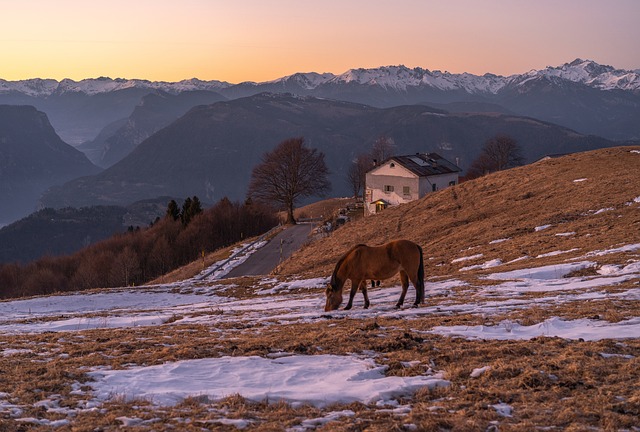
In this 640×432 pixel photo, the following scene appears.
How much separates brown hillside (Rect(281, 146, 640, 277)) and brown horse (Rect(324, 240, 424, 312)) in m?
7.89

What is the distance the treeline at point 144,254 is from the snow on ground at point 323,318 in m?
48.9

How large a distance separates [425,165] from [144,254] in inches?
1707

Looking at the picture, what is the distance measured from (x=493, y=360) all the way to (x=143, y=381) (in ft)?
19.3

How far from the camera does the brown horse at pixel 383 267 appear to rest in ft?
55.7

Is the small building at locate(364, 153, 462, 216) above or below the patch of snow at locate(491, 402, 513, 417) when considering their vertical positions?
above

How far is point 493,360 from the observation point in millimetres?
9898

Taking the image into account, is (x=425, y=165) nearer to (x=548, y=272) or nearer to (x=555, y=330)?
(x=548, y=272)

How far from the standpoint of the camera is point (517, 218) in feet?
116

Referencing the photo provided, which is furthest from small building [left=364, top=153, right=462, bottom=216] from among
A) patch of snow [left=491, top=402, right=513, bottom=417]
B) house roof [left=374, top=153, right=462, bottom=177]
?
patch of snow [left=491, top=402, right=513, bottom=417]

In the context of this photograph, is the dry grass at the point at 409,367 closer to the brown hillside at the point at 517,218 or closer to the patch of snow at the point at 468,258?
the brown hillside at the point at 517,218

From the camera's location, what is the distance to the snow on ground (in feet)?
28.8

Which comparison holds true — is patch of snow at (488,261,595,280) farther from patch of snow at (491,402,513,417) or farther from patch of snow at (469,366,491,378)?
patch of snow at (491,402,513,417)

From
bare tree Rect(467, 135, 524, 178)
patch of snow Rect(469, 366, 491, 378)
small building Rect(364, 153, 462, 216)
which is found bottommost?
patch of snow Rect(469, 366, 491, 378)

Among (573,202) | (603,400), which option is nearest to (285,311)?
(603,400)
